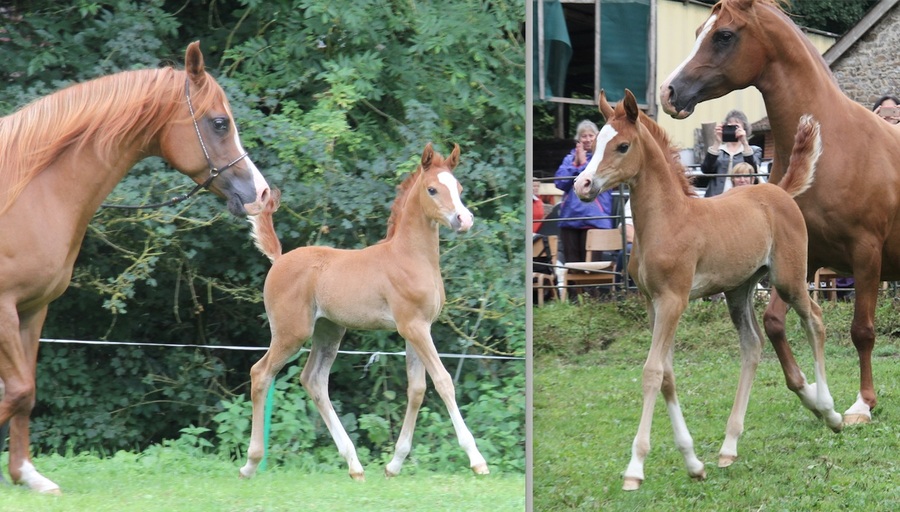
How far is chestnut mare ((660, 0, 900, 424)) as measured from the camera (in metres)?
3.32

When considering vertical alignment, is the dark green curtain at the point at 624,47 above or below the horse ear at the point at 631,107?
above

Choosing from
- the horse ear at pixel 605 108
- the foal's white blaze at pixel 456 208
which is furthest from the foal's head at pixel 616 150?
the foal's white blaze at pixel 456 208

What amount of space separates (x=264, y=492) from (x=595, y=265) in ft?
4.69

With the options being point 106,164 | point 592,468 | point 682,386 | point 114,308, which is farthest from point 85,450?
point 682,386

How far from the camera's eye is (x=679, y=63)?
3.33 metres

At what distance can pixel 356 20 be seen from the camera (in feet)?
15.6

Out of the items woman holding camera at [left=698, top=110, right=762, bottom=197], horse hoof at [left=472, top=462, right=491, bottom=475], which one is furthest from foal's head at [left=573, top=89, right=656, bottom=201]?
horse hoof at [left=472, top=462, right=491, bottom=475]

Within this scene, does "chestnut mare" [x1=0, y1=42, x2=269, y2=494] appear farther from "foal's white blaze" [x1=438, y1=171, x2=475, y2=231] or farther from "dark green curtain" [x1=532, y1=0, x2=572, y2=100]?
"dark green curtain" [x1=532, y1=0, x2=572, y2=100]

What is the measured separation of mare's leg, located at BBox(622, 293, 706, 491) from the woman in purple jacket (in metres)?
0.31

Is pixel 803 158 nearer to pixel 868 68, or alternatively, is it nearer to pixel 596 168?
pixel 868 68

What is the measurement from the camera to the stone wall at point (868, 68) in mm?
3441

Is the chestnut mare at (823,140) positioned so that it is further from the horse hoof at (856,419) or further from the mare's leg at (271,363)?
the mare's leg at (271,363)

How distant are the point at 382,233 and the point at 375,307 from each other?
0.71 meters

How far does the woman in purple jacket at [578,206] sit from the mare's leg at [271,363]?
1021 mm
